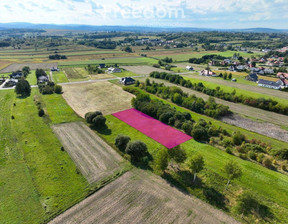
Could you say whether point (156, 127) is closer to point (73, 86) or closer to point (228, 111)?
point (228, 111)

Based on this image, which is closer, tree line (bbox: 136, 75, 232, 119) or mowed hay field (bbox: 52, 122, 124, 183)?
mowed hay field (bbox: 52, 122, 124, 183)

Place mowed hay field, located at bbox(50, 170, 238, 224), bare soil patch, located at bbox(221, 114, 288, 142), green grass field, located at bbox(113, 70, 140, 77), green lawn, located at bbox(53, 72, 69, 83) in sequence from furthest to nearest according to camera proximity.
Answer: green grass field, located at bbox(113, 70, 140, 77)
green lawn, located at bbox(53, 72, 69, 83)
bare soil patch, located at bbox(221, 114, 288, 142)
mowed hay field, located at bbox(50, 170, 238, 224)

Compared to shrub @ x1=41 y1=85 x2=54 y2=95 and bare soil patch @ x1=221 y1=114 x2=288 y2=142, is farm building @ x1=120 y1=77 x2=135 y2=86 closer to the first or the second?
shrub @ x1=41 y1=85 x2=54 y2=95

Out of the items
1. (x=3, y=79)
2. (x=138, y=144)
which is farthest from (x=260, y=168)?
(x=3, y=79)

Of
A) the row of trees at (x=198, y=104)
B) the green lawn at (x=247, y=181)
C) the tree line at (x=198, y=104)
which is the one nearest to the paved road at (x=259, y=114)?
the tree line at (x=198, y=104)

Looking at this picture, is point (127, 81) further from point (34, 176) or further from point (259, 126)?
point (34, 176)

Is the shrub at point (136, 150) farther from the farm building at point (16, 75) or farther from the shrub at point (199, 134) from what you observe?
the farm building at point (16, 75)

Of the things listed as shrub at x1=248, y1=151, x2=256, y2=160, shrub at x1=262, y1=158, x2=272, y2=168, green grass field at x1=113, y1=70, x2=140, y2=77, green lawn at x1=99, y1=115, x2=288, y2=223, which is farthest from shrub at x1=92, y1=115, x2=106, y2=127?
green grass field at x1=113, y1=70, x2=140, y2=77
